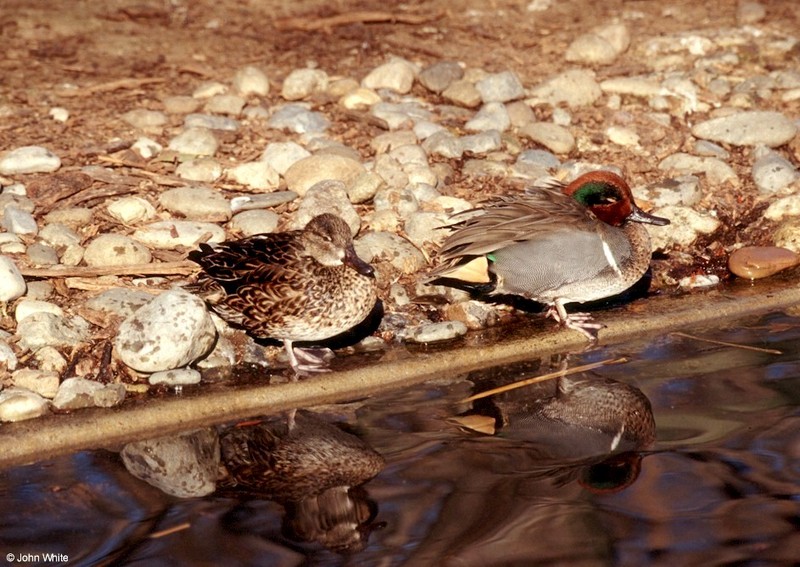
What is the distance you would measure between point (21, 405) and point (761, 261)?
3832 millimetres

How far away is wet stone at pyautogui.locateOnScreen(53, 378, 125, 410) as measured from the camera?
455 cm

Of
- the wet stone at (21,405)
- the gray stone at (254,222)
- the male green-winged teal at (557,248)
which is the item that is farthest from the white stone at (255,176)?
the wet stone at (21,405)

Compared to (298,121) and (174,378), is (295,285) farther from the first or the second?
(298,121)

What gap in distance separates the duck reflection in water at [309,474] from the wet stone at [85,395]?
53cm

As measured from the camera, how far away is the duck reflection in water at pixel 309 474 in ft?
12.2

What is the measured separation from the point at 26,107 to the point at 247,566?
464cm

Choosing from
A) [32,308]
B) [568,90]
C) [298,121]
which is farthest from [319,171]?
[568,90]

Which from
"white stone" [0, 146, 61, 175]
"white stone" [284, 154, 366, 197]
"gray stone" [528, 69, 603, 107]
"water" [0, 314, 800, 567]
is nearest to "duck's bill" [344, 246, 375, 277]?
"water" [0, 314, 800, 567]

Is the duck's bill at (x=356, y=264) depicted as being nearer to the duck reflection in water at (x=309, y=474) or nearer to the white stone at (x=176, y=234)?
the duck reflection in water at (x=309, y=474)

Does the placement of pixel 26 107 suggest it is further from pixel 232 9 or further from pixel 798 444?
pixel 798 444

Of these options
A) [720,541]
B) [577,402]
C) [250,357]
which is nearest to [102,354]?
[250,357]

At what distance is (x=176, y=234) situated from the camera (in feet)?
19.1

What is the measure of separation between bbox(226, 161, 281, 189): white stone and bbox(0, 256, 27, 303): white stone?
160 cm

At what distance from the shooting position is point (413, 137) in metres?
6.95
